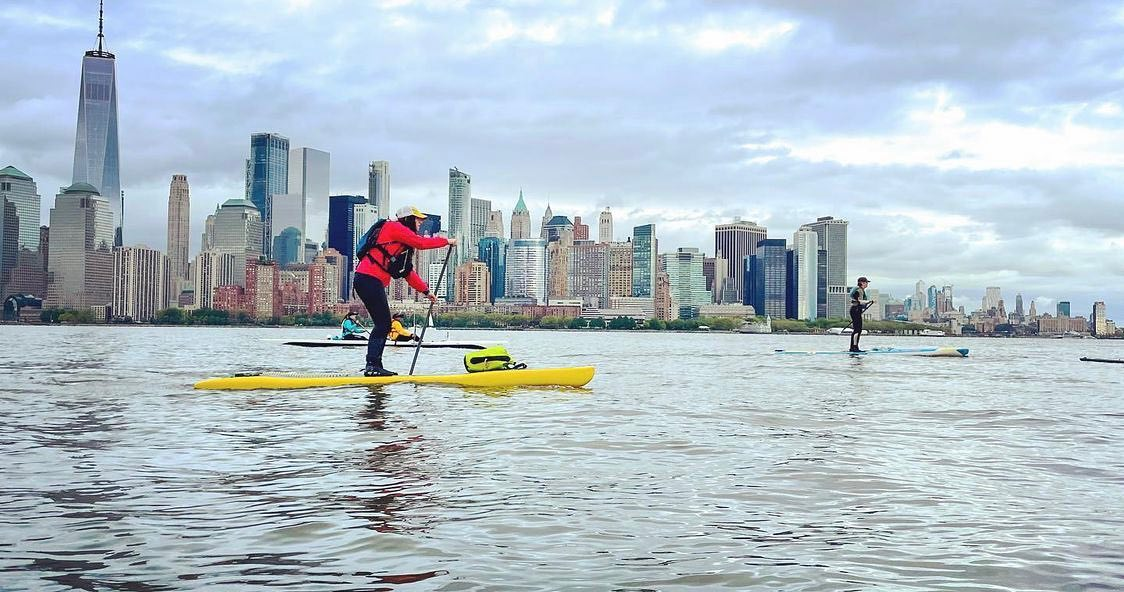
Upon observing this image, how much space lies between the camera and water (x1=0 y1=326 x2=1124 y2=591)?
4777mm

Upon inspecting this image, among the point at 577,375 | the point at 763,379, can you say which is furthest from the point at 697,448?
the point at 763,379

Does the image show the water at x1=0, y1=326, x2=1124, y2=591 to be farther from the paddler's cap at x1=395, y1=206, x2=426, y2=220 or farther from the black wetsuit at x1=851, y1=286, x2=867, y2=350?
the black wetsuit at x1=851, y1=286, x2=867, y2=350

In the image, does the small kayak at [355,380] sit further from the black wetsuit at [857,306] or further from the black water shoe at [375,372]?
the black wetsuit at [857,306]

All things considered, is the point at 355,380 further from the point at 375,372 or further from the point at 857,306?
the point at 857,306

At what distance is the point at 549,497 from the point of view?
22.0ft

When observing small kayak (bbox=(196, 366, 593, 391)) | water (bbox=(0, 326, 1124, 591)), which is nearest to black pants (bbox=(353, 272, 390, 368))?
small kayak (bbox=(196, 366, 593, 391))

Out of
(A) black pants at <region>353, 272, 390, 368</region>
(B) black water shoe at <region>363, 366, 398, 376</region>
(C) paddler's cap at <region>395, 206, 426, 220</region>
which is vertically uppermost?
(C) paddler's cap at <region>395, 206, 426, 220</region>

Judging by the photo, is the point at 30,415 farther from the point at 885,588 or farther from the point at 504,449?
the point at 885,588

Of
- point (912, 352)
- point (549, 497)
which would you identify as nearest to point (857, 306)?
point (912, 352)

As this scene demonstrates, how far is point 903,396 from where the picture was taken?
1661cm

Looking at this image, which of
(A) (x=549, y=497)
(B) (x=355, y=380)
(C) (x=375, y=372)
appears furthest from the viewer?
(C) (x=375, y=372)

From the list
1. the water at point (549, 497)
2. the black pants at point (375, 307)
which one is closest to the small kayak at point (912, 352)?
the water at point (549, 497)

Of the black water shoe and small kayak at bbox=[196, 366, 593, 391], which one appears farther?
the black water shoe

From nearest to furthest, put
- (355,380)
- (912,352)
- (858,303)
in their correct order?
(355,380) < (858,303) < (912,352)
